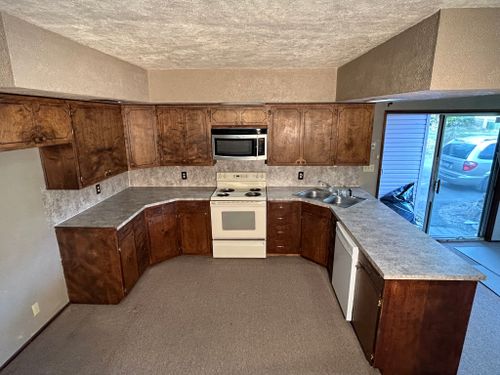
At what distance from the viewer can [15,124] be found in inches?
79.1

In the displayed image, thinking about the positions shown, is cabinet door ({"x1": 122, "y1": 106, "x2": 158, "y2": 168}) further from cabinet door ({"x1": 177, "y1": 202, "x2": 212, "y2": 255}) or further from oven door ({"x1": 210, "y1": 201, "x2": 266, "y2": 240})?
oven door ({"x1": 210, "y1": 201, "x2": 266, "y2": 240})

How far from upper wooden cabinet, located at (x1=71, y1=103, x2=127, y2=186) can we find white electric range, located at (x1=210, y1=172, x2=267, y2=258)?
135 centimetres

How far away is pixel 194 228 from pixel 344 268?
2127 millimetres

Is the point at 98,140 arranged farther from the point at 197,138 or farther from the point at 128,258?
the point at 128,258

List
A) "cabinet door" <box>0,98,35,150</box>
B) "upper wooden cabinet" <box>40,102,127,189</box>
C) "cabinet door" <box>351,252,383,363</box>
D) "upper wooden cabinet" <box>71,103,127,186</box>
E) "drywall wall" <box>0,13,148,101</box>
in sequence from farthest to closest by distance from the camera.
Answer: "upper wooden cabinet" <box>71,103,127,186</box>
"upper wooden cabinet" <box>40,102,127,189</box>
"cabinet door" <box>351,252,383,363</box>
"cabinet door" <box>0,98,35,150</box>
"drywall wall" <box>0,13,148,101</box>

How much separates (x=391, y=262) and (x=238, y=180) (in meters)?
2.61

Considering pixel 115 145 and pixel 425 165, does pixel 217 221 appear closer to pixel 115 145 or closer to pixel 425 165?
pixel 115 145

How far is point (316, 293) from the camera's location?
3.21 m

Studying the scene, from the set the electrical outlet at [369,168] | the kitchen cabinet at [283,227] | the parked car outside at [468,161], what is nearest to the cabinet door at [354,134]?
the electrical outlet at [369,168]

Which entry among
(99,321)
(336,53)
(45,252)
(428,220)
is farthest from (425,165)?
(45,252)

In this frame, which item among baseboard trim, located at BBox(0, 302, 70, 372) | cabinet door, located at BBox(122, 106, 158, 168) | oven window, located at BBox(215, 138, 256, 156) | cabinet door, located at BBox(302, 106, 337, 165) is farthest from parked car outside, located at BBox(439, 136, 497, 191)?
baseboard trim, located at BBox(0, 302, 70, 372)

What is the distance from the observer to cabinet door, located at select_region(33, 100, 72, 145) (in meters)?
2.23

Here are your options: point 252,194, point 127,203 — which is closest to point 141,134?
point 127,203

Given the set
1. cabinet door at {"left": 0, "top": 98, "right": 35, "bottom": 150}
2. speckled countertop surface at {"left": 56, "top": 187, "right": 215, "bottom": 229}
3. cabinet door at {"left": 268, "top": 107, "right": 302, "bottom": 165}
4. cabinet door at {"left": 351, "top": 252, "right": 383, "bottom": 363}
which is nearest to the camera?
cabinet door at {"left": 0, "top": 98, "right": 35, "bottom": 150}
